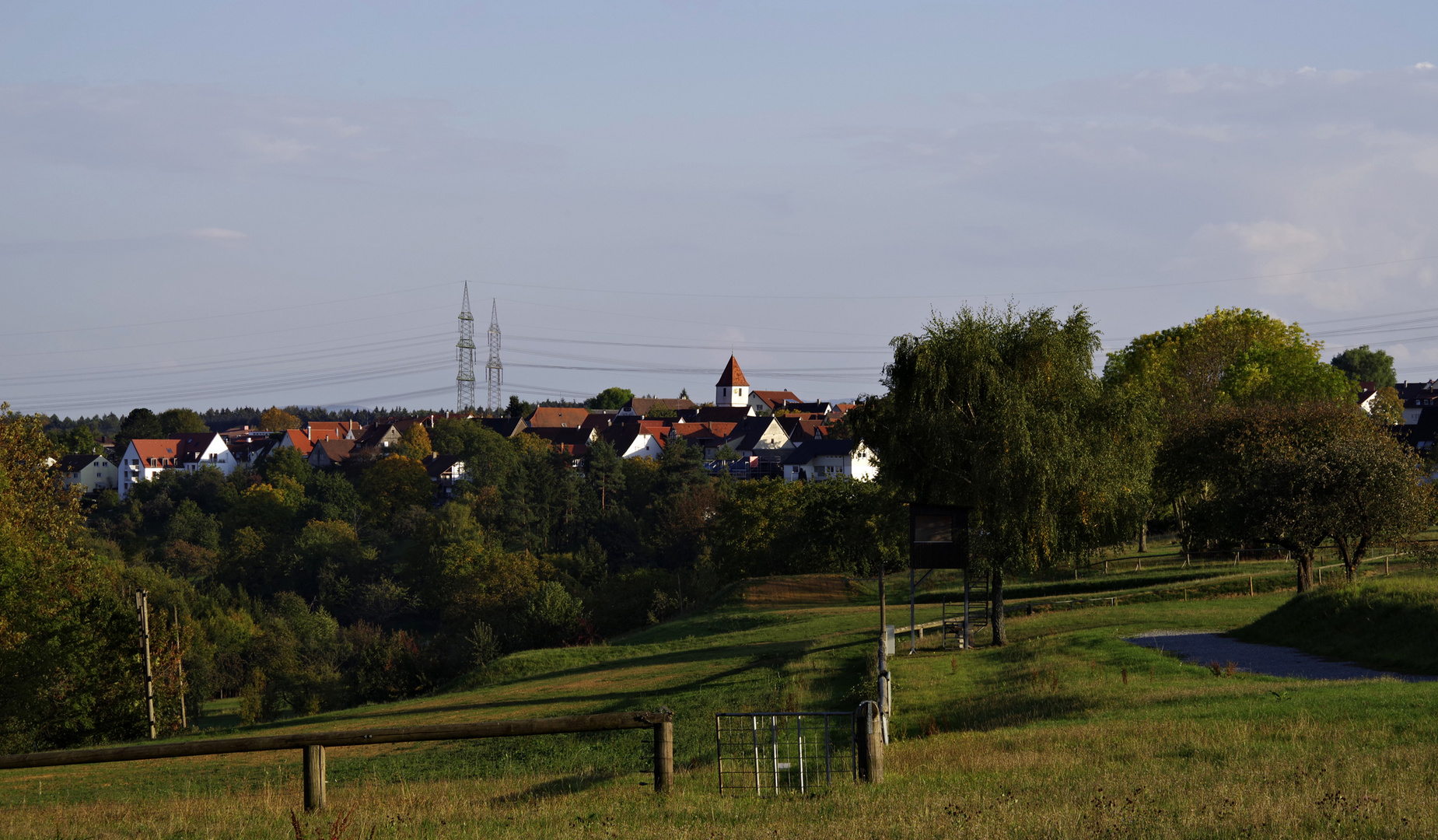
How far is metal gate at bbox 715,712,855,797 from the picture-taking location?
456 inches

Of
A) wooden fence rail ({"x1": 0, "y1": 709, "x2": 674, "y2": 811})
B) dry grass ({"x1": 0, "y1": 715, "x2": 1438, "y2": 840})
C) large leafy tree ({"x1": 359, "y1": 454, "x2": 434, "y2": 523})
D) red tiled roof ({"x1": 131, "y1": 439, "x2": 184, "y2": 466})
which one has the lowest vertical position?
dry grass ({"x1": 0, "y1": 715, "x2": 1438, "y2": 840})

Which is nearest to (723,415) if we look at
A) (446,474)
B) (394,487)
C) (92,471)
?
(446,474)

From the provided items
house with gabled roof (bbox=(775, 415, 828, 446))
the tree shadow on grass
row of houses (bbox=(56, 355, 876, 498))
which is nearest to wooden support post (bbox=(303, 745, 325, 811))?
the tree shadow on grass

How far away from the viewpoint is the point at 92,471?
18288 cm

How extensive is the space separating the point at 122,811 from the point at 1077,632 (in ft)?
87.2

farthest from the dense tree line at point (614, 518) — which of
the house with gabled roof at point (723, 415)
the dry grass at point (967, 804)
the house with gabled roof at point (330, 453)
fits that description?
the house with gabled roof at point (723, 415)

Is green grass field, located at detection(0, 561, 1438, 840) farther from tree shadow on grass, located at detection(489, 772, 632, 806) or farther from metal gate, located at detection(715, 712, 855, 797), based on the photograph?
metal gate, located at detection(715, 712, 855, 797)

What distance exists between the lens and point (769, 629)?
159 ft

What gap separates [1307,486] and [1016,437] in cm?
1368

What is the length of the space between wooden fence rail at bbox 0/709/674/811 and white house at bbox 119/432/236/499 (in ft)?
606

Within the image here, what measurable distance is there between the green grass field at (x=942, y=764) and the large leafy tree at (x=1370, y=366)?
17244 cm

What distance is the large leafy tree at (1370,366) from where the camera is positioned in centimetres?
18662

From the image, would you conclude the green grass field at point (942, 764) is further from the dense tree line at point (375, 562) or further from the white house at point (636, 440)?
the white house at point (636, 440)

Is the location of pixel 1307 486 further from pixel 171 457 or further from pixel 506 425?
pixel 171 457
